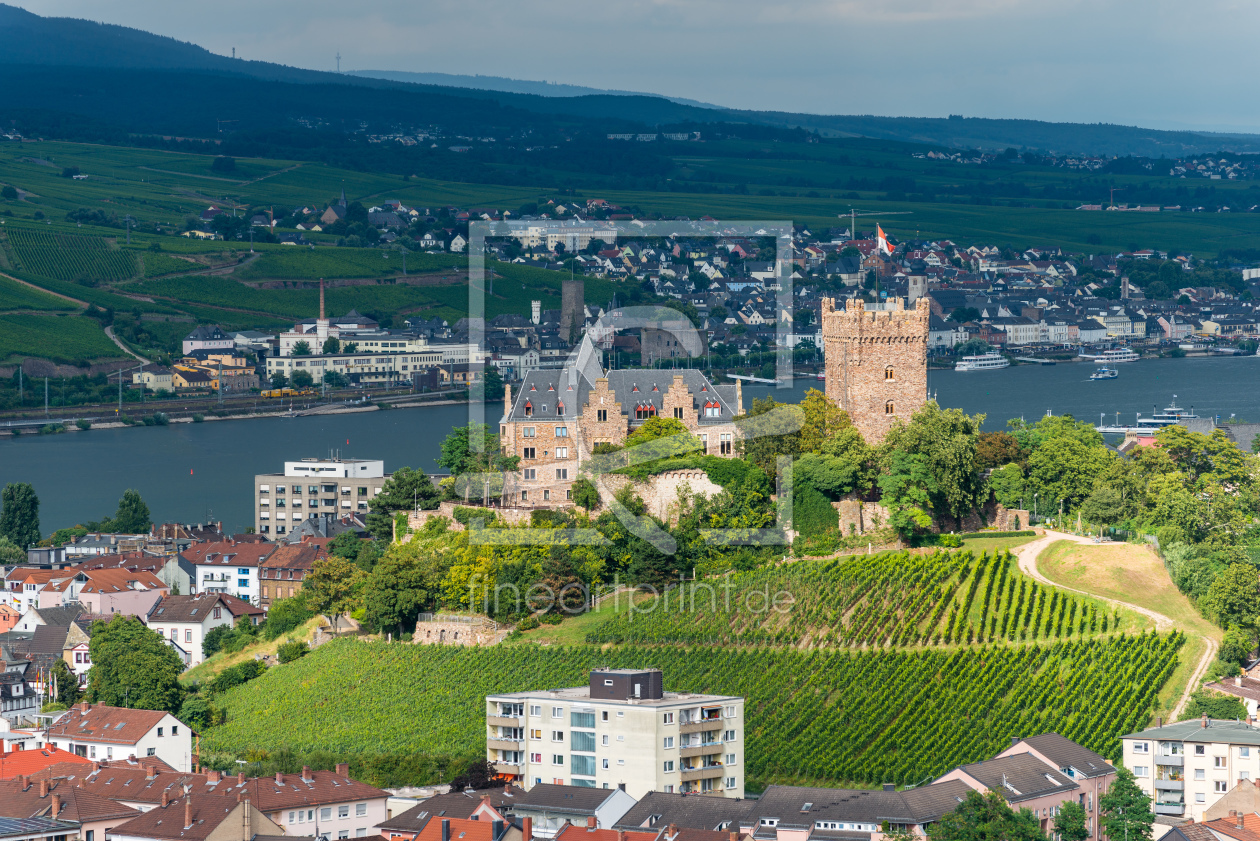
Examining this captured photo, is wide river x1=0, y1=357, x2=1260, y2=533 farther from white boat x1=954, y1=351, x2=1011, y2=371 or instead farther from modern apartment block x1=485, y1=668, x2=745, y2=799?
modern apartment block x1=485, y1=668, x2=745, y2=799

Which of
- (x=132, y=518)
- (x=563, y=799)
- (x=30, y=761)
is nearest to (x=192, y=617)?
(x=132, y=518)

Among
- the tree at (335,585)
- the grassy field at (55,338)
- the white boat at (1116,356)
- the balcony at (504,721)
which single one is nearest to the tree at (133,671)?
the tree at (335,585)

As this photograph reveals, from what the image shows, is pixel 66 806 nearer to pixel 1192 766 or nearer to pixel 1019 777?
pixel 1019 777

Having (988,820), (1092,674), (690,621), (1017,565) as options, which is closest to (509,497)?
(690,621)

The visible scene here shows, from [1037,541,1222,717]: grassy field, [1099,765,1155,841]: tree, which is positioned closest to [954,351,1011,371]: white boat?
[1037,541,1222,717]: grassy field

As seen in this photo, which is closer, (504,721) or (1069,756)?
(1069,756)

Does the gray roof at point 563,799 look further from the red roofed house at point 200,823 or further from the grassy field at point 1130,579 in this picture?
the grassy field at point 1130,579

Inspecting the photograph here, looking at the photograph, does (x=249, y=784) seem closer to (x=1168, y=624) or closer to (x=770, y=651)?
(x=770, y=651)
